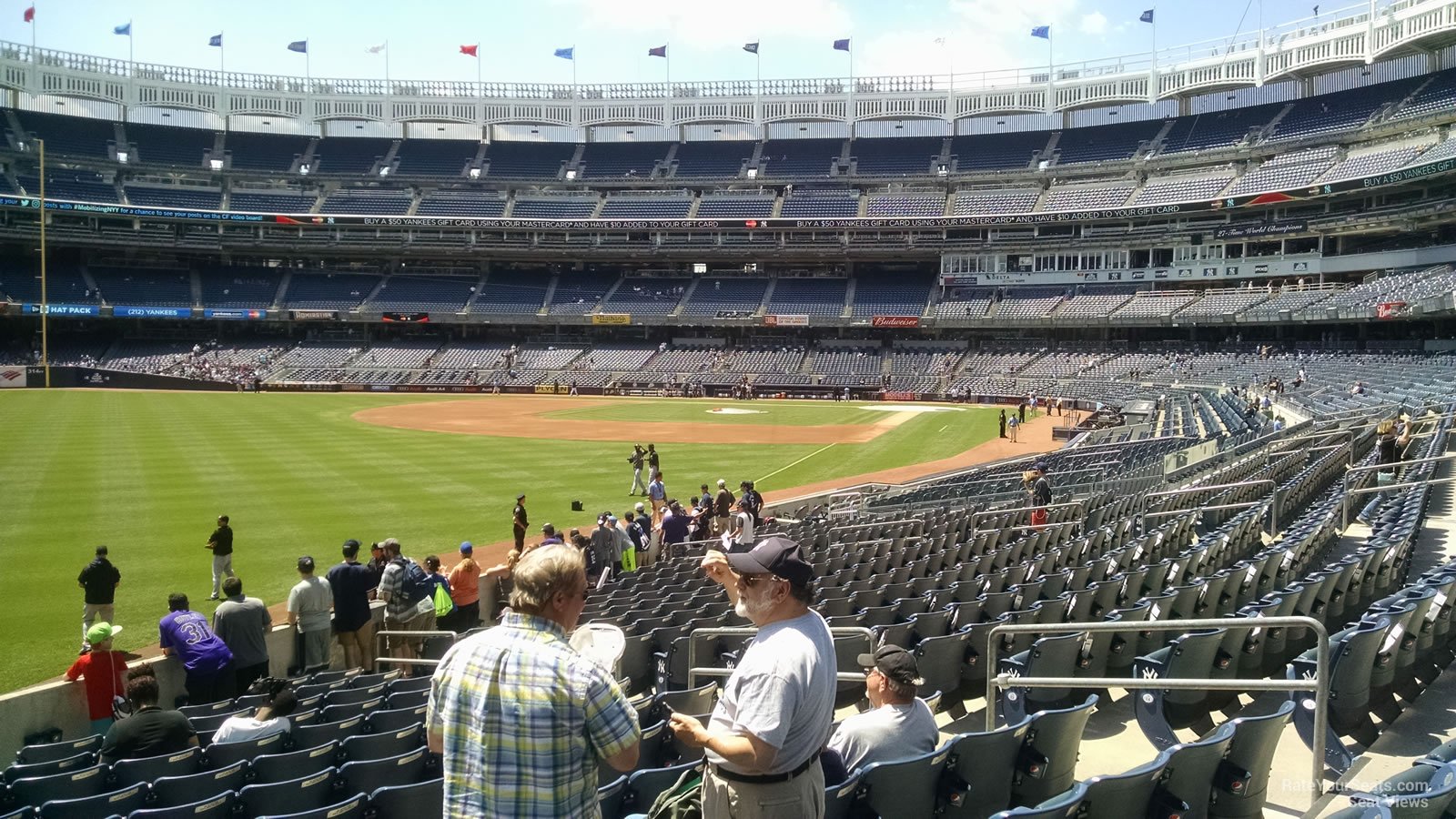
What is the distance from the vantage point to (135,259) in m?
78.3

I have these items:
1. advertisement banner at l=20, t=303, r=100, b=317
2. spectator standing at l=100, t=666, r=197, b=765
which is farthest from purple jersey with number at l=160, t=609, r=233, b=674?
advertisement banner at l=20, t=303, r=100, b=317

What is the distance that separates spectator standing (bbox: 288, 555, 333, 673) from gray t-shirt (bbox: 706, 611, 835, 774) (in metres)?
8.25

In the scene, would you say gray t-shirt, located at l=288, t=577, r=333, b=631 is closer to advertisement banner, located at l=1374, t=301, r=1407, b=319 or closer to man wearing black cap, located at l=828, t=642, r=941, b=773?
man wearing black cap, located at l=828, t=642, r=941, b=773

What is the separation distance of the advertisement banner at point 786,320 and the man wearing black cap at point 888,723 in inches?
2784

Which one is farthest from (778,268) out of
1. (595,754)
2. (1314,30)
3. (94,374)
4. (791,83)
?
(595,754)

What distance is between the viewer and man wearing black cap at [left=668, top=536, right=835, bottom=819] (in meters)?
3.23

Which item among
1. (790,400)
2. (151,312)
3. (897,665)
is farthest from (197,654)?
(151,312)

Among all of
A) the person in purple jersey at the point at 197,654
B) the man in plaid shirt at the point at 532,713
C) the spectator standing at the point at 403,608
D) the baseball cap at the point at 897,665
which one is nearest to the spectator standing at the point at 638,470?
the spectator standing at the point at 403,608

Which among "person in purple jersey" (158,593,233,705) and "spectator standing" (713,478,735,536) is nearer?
"person in purple jersey" (158,593,233,705)

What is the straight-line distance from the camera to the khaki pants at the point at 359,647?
10922mm

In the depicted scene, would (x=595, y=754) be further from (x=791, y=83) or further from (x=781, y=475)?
(x=791, y=83)

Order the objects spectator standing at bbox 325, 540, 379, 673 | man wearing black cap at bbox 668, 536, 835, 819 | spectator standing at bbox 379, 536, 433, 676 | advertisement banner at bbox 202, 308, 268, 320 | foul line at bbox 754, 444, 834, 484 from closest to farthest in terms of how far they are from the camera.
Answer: man wearing black cap at bbox 668, 536, 835, 819 → spectator standing at bbox 325, 540, 379, 673 → spectator standing at bbox 379, 536, 433, 676 → foul line at bbox 754, 444, 834, 484 → advertisement banner at bbox 202, 308, 268, 320

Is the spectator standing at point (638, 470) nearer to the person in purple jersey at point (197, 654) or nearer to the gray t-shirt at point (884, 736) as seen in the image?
the person in purple jersey at point (197, 654)

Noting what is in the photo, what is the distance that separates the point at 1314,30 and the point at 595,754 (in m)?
76.9
